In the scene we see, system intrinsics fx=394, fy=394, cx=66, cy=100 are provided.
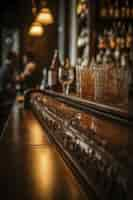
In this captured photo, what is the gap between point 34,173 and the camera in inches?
33.2

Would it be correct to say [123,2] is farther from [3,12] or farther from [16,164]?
[3,12]

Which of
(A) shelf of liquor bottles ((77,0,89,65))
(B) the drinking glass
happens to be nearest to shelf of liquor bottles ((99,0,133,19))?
(A) shelf of liquor bottles ((77,0,89,65))

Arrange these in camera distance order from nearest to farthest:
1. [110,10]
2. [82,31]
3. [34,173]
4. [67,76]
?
[34,173] < [67,76] < [110,10] < [82,31]

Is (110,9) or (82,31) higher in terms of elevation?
(110,9)

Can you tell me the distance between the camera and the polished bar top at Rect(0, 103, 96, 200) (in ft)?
2.25

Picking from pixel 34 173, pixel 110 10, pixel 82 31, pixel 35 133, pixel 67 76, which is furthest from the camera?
pixel 82 31


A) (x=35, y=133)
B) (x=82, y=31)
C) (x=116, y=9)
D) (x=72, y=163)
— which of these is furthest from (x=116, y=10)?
(x=72, y=163)

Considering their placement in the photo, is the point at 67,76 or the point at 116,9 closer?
the point at 67,76

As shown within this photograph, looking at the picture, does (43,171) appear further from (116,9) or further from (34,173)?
(116,9)

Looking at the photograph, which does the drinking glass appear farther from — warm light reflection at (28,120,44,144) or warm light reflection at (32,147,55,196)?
warm light reflection at (32,147,55,196)

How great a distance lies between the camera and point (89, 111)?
1395 millimetres

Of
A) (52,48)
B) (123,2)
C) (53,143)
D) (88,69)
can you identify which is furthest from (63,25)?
(53,143)

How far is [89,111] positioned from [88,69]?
53cm

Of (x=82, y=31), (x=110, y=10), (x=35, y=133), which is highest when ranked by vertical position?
(x=110, y=10)
